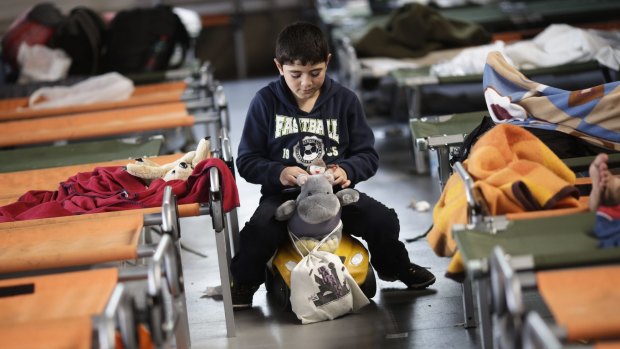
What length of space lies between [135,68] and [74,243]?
143 inches

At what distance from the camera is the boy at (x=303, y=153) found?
3143 mm

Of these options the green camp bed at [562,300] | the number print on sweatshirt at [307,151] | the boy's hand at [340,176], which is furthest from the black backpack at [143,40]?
the green camp bed at [562,300]

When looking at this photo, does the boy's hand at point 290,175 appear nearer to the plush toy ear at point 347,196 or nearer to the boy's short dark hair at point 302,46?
the plush toy ear at point 347,196

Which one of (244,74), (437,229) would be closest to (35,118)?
(437,229)

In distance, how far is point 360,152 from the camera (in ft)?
10.8

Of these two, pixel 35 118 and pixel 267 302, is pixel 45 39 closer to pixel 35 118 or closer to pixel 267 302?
pixel 35 118

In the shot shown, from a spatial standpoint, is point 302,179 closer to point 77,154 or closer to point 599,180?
point 599,180

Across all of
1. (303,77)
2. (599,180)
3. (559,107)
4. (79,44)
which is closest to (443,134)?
(559,107)

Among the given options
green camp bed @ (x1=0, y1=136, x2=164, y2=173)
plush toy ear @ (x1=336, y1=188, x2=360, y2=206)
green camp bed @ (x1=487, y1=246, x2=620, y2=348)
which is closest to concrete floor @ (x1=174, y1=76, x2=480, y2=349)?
plush toy ear @ (x1=336, y1=188, x2=360, y2=206)

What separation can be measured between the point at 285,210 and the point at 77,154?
1.32 meters

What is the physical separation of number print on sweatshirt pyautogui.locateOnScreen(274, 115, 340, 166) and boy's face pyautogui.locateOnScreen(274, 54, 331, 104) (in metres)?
0.10

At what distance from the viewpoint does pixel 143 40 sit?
6227mm

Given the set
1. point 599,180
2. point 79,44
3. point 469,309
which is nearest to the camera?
point 599,180

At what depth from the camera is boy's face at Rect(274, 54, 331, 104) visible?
124 inches
